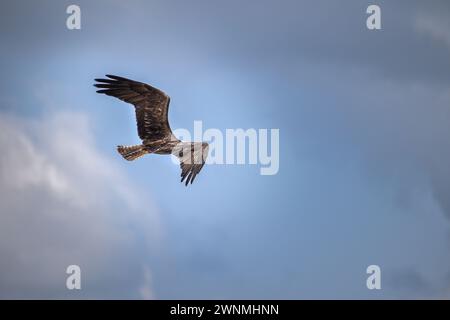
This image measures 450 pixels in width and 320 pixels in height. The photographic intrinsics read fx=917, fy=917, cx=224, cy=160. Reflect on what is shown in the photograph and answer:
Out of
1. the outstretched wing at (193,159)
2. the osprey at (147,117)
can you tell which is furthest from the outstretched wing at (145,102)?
the outstretched wing at (193,159)

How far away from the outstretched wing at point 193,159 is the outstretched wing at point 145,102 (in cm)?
178

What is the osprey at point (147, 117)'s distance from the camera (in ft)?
118

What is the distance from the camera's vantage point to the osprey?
36.0m

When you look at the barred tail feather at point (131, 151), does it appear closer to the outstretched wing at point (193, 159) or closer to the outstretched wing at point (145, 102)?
the outstretched wing at point (145, 102)

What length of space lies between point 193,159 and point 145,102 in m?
3.22

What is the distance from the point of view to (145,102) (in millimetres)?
36344

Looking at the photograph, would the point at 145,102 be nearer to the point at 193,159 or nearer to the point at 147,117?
the point at 147,117

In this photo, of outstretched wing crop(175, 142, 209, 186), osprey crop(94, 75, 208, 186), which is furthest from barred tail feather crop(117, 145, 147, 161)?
outstretched wing crop(175, 142, 209, 186)
